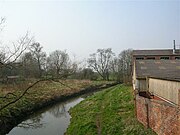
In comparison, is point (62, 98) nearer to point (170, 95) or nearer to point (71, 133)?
point (71, 133)

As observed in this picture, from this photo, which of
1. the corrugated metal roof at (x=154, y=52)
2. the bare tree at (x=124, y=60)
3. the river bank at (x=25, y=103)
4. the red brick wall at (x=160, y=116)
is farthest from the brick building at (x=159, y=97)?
the bare tree at (x=124, y=60)

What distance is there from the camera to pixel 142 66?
2197 cm

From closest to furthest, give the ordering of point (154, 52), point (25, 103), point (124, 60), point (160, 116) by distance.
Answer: point (160, 116), point (25, 103), point (154, 52), point (124, 60)

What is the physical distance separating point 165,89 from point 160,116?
11.4 feet

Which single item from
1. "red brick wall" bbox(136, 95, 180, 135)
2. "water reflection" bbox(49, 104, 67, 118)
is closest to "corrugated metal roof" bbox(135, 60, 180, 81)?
"red brick wall" bbox(136, 95, 180, 135)

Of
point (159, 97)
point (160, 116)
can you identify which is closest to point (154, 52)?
point (159, 97)

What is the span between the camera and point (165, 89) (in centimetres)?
1464

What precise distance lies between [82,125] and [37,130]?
15.7 feet

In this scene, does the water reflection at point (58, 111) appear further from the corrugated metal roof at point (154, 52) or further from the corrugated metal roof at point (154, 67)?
the corrugated metal roof at point (154, 52)

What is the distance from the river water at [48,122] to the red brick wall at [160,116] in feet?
23.2

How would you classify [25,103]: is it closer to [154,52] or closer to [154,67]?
[154,67]

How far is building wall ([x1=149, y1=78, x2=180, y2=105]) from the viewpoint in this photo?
41.9 feet

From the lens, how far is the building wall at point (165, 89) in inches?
503

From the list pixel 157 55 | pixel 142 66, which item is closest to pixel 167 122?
pixel 142 66
